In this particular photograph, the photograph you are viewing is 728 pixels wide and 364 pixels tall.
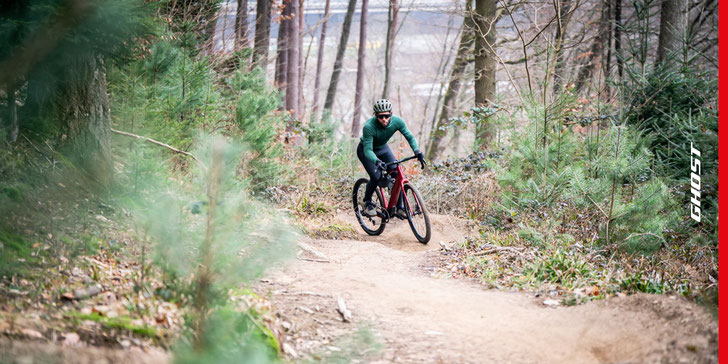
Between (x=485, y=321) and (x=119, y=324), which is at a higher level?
(x=119, y=324)

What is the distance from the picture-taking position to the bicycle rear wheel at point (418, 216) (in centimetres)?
821

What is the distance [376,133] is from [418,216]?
5.28ft

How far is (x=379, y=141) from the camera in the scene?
A: 886 centimetres

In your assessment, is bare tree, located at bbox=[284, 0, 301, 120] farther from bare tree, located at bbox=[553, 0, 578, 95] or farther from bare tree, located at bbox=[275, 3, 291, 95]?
bare tree, located at bbox=[553, 0, 578, 95]

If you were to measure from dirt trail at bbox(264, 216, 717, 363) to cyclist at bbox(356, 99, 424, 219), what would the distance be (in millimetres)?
2389

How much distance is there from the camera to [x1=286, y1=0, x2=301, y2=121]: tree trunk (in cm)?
1720

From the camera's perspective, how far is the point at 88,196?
5.11m

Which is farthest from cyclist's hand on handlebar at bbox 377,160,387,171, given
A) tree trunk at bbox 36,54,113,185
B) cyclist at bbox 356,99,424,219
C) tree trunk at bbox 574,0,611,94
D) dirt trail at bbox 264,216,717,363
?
tree trunk at bbox 574,0,611,94

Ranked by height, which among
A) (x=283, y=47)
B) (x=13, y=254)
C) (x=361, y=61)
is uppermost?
(x=361, y=61)

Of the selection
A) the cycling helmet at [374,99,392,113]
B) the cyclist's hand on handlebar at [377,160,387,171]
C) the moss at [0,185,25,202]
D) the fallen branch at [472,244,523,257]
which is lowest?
the fallen branch at [472,244,523,257]

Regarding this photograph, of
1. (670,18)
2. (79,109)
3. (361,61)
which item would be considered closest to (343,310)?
(79,109)

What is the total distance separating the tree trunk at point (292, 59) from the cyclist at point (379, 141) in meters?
8.32

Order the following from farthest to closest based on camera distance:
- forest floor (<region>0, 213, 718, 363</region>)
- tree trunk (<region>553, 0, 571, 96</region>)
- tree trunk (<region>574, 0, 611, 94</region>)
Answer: tree trunk (<region>574, 0, 611, 94</region>) → tree trunk (<region>553, 0, 571, 96</region>) → forest floor (<region>0, 213, 718, 363</region>)

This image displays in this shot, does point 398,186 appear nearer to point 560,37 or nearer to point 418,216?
point 418,216
